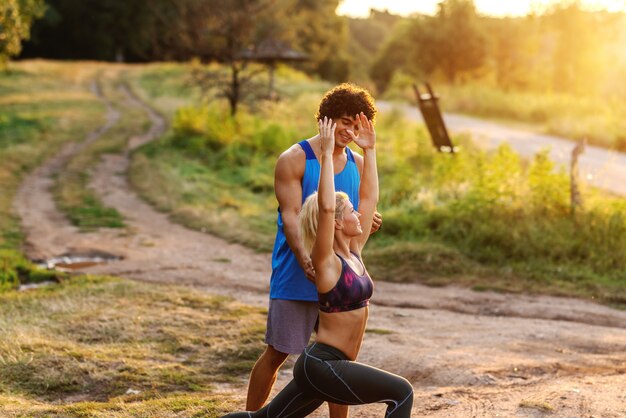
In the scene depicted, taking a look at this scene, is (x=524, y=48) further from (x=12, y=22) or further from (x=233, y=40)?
(x=12, y=22)

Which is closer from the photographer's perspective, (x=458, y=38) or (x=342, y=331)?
(x=342, y=331)

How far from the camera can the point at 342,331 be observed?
3.92 metres

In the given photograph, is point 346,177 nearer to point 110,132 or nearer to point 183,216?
point 183,216

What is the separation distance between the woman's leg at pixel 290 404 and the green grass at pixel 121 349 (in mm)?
1383

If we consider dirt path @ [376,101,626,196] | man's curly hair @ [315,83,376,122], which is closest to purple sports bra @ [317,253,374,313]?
man's curly hair @ [315,83,376,122]

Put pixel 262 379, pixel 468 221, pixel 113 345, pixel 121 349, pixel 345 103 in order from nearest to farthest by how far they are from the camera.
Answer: pixel 345 103 < pixel 262 379 < pixel 121 349 < pixel 113 345 < pixel 468 221

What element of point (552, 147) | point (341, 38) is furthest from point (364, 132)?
point (341, 38)

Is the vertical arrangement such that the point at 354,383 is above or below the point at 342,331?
below

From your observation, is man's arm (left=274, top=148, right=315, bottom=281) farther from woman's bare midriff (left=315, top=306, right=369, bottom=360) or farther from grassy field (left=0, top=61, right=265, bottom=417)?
grassy field (left=0, top=61, right=265, bottom=417)

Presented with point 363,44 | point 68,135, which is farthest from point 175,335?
point 363,44

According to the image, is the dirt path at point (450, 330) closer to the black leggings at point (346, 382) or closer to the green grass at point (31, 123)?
the green grass at point (31, 123)

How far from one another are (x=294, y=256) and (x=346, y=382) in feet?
2.91

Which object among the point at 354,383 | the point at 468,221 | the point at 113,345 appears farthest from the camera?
the point at 468,221

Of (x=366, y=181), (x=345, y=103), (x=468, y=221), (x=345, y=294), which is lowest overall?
(x=468, y=221)
